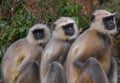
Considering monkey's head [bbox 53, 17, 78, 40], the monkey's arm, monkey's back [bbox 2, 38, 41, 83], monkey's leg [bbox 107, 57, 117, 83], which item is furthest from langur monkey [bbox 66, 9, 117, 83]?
monkey's back [bbox 2, 38, 41, 83]

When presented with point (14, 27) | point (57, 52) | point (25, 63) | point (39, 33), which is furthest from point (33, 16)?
point (57, 52)

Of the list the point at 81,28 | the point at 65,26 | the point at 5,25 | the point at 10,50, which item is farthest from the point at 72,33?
the point at 5,25

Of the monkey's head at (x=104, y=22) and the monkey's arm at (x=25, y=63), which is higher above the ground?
the monkey's head at (x=104, y=22)

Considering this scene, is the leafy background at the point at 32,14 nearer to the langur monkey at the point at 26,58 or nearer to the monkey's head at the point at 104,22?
the langur monkey at the point at 26,58

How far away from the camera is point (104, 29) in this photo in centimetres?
693

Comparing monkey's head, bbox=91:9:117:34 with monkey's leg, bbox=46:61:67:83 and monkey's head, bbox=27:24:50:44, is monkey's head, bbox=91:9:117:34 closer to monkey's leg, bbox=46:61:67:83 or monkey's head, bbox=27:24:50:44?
monkey's leg, bbox=46:61:67:83

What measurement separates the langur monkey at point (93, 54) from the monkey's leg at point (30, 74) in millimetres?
638

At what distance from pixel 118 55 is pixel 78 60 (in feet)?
12.9

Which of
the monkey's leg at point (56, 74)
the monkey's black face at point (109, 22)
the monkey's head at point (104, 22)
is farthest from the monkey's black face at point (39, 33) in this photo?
the monkey's black face at point (109, 22)

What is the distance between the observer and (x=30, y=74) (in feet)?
24.4

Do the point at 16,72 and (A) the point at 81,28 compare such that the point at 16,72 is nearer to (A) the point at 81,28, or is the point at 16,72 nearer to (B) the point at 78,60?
(B) the point at 78,60

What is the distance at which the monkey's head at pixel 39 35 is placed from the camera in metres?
7.56

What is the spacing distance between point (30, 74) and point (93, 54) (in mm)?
1201

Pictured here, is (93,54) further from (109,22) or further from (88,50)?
(109,22)
